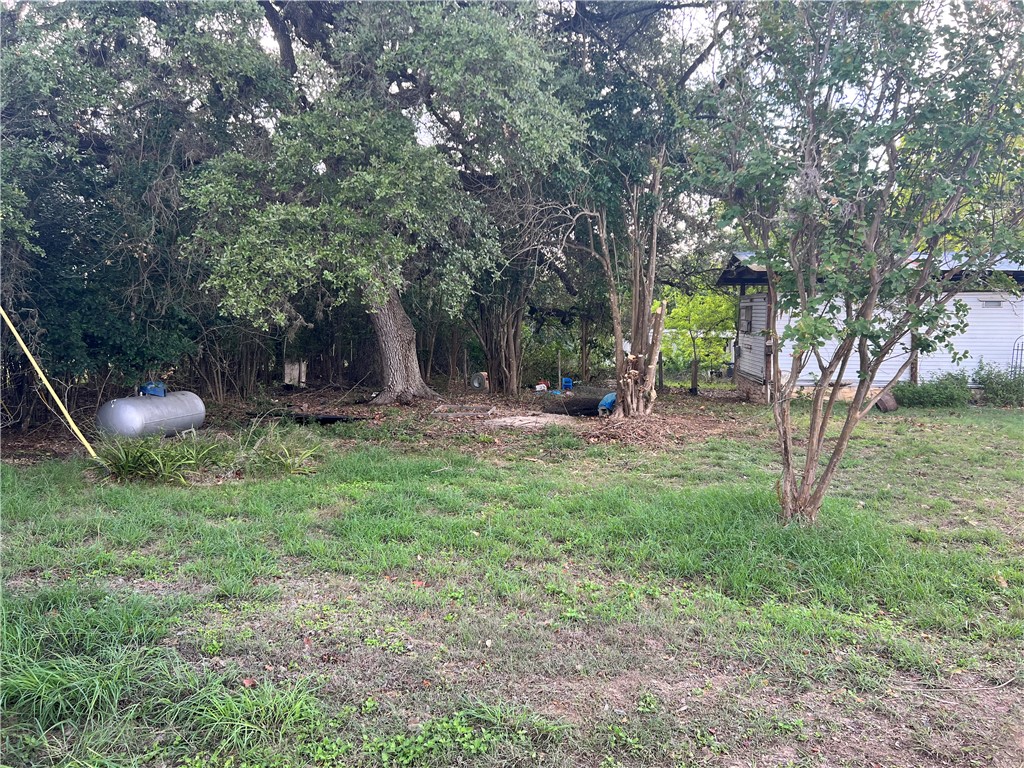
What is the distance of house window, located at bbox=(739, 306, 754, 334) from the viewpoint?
611 inches

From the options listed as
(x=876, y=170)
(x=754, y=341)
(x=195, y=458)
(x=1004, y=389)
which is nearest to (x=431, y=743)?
(x=876, y=170)

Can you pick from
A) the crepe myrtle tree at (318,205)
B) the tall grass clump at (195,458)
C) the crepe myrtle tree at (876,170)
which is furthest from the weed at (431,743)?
the crepe myrtle tree at (318,205)

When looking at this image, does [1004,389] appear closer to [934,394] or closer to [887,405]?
[934,394]

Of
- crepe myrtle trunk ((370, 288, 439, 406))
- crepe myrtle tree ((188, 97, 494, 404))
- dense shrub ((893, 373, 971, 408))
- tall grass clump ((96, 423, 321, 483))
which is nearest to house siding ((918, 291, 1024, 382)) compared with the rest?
dense shrub ((893, 373, 971, 408))

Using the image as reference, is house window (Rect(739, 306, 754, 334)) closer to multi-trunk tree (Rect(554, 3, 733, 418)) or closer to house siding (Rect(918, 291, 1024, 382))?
house siding (Rect(918, 291, 1024, 382))

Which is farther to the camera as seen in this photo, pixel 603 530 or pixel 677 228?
pixel 677 228

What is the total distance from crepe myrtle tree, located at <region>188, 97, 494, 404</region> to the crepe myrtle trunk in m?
3.64

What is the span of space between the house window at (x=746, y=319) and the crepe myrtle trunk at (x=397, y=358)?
25.8 ft

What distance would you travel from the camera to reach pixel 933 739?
237cm

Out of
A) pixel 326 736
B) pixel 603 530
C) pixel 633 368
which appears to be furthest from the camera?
pixel 633 368

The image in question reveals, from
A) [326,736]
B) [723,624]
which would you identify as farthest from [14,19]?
[723,624]

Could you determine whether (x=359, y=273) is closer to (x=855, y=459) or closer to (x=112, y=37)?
(x=112, y=37)

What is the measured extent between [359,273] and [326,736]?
5179mm

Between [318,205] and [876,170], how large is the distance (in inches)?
227
